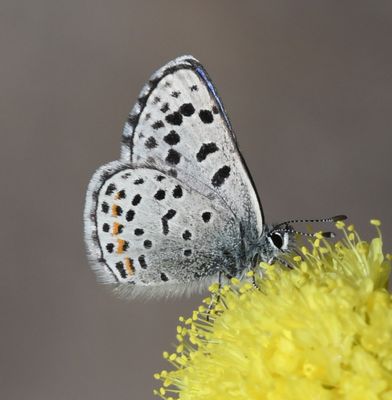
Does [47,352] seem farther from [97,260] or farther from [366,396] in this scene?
[366,396]

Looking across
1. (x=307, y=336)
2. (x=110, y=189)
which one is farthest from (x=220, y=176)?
(x=307, y=336)

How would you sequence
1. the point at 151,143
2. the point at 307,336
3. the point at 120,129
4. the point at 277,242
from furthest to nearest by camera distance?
1. the point at 120,129
2. the point at 151,143
3. the point at 277,242
4. the point at 307,336

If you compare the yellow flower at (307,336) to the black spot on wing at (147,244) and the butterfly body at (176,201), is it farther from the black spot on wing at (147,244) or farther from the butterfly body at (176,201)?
the black spot on wing at (147,244)

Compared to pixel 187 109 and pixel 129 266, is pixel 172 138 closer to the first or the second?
pixel 187 109

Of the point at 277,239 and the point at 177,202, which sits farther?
the point at 177,202

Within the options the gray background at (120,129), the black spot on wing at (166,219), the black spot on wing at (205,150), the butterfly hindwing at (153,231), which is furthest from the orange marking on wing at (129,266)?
the gray background at (120,129)

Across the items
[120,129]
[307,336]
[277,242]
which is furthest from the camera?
[120,129]
